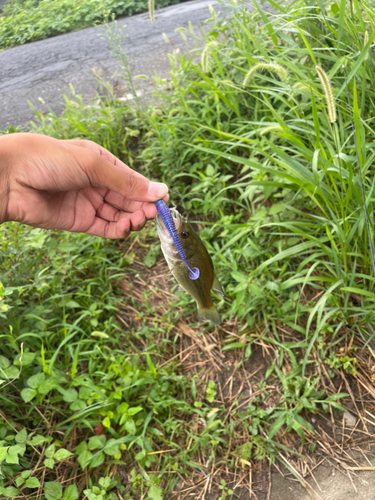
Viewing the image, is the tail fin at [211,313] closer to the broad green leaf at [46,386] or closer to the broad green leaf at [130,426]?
the broad green leaf at [130,426]

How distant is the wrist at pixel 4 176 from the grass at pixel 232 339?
1.44 feet

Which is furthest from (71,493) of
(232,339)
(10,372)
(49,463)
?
(232,339)

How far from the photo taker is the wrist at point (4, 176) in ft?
5.91

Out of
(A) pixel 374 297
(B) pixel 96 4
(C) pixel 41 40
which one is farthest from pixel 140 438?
(B) pixel 96 4

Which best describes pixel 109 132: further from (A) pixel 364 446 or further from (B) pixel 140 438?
(A) pixel 364 446

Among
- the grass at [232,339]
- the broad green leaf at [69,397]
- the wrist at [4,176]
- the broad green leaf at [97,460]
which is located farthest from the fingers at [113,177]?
the broad green leaf at [97,460]

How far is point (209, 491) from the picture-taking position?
2.23 metres

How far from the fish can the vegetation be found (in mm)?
2221

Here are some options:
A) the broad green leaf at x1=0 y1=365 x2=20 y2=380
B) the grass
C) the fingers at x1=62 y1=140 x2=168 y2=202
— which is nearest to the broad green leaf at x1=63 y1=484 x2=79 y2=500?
the grass

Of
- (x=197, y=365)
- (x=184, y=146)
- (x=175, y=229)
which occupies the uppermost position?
(x=175, y=229)

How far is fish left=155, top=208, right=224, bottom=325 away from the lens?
1788 millimetres

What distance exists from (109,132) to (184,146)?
2.74 ft

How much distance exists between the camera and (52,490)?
1.96 metres

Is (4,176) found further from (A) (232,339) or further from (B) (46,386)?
(A) (232,339)
